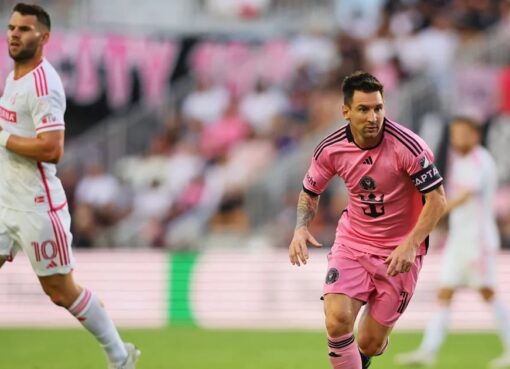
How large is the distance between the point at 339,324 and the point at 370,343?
0.48 meters

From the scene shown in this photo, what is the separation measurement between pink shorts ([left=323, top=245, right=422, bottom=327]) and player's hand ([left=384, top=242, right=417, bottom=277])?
474mm

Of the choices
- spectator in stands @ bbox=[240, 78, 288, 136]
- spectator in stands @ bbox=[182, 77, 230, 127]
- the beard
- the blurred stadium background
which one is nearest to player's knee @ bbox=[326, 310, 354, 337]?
the beard

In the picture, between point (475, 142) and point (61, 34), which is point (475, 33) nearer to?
point (61, 34)

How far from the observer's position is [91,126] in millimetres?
18297

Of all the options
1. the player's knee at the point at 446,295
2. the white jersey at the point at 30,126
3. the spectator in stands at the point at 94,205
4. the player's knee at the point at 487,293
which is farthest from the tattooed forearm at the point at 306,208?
the spectator in stands at the point at 94,205

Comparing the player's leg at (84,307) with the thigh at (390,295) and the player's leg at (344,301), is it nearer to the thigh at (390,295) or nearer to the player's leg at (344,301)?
the player's leg at (344,301)

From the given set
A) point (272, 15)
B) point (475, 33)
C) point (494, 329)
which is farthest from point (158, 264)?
point (475, 33)

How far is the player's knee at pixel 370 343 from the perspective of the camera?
290 inches

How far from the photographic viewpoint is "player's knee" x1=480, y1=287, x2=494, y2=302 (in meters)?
11.1

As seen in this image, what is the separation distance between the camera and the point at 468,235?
11.1m

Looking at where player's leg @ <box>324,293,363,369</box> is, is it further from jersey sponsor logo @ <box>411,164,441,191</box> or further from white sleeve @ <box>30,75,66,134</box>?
white sleeve @ <box>30,75,66,134</box>

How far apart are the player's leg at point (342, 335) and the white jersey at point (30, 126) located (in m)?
2.00

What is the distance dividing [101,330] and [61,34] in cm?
1125

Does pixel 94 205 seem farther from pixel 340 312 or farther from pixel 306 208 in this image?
pixel 340 312
